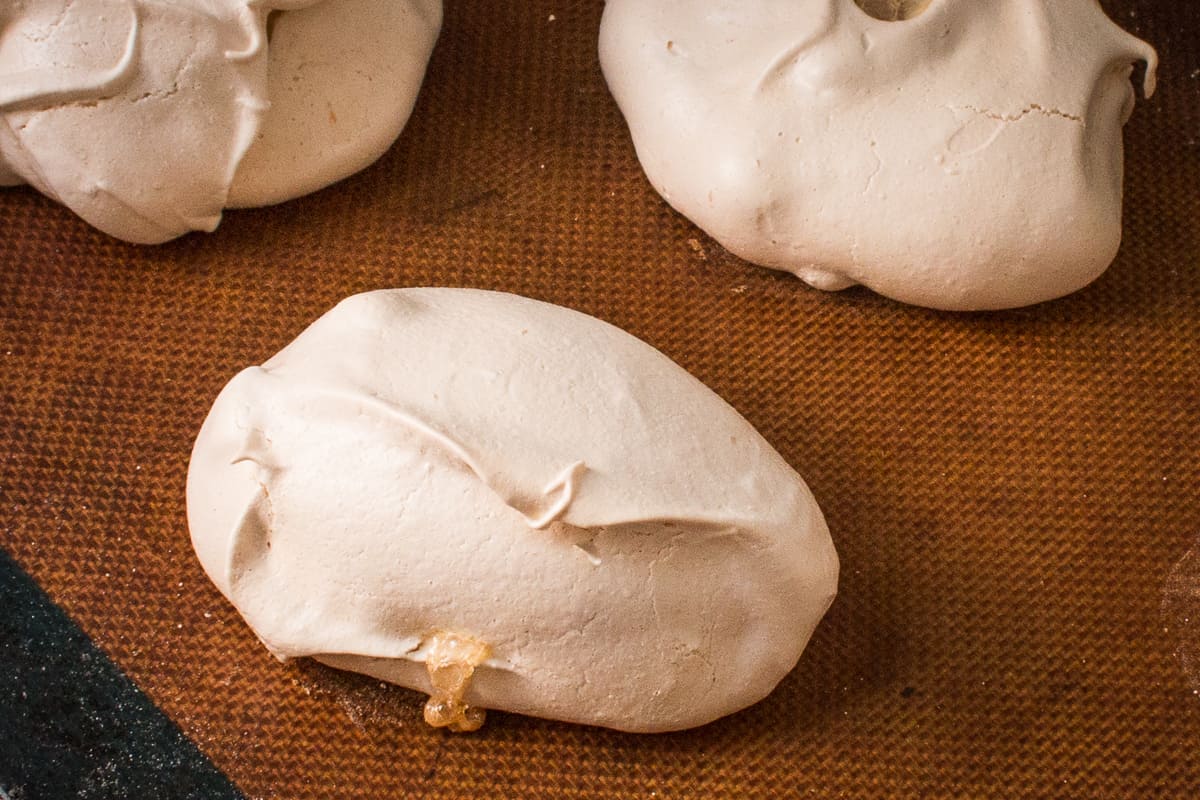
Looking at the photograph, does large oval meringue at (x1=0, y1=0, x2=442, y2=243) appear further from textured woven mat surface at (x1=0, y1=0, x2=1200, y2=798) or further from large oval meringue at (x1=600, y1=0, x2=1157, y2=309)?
large oval meringue at (x1=600, y1=0, x2=1157, y2=309)

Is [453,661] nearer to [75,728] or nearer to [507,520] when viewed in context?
[507,520]

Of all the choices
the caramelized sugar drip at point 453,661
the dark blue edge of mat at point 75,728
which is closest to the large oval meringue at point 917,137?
the caramelized sugar drip at point 453,661

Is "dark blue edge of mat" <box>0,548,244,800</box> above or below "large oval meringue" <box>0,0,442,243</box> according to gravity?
below

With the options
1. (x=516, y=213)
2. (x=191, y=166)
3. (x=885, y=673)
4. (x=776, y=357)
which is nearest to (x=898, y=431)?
(x=776, y=357)

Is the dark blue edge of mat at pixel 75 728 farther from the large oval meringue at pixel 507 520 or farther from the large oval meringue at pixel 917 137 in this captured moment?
the large oval meringue at pixel 917 137

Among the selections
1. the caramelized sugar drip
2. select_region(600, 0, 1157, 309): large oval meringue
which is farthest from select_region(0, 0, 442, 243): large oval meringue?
the caramelized sugar drip

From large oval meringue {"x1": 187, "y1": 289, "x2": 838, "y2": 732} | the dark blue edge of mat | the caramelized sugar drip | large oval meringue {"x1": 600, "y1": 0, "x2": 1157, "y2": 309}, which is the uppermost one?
large oval meringue {"x1": 600, "y1": 0, "x2": 1157, "y2": 309}
